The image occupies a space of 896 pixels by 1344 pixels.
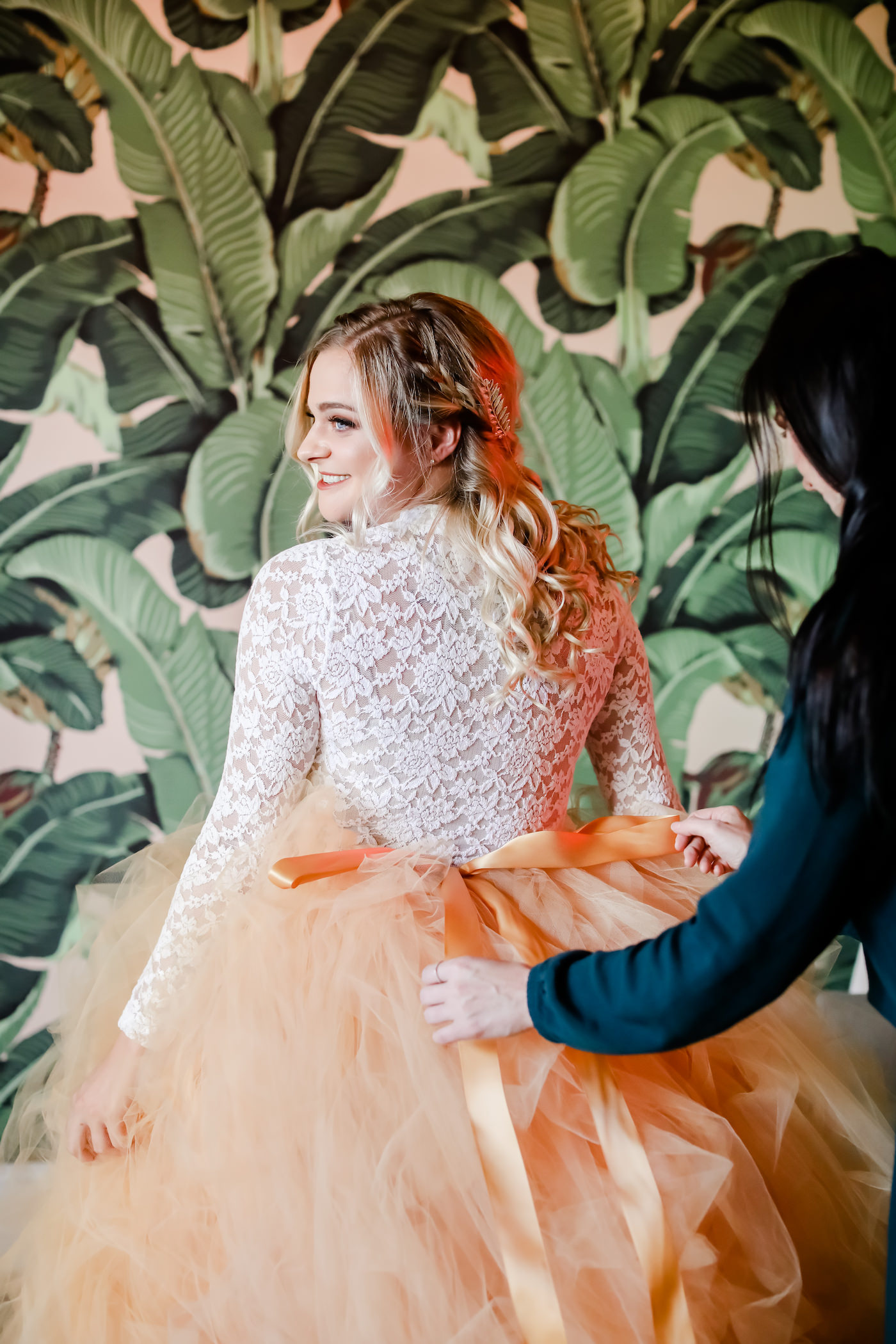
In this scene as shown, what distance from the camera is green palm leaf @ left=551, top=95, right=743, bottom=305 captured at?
1.95m

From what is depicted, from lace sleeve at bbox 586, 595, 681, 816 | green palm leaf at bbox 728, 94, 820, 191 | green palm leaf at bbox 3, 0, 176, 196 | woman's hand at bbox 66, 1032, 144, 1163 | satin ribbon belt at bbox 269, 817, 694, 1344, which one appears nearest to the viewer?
satin ribbon belt at bbox 269, 817, 694, 1344

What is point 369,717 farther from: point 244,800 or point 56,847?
point 56,847

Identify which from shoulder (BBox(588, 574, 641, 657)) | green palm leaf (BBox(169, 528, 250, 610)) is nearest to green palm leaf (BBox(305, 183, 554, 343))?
green palm leaf (BBox(169, 528, 250, 610))

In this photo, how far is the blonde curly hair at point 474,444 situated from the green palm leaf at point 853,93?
51.8 inches

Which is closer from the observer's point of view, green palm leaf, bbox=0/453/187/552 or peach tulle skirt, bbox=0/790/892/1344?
peach tulle skirt, bbox=0/790/892/1344

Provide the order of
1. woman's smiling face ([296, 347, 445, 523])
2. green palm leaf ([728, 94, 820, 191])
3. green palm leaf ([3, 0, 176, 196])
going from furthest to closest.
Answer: green palm leaf ([728, 94, 820, 191]) → green palm leaf ([3, 0, 176, 196]) → woman's smiling face ([296, 347, 445, 523])

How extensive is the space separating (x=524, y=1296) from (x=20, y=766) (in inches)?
64.9

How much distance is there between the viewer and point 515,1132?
0.80 meters

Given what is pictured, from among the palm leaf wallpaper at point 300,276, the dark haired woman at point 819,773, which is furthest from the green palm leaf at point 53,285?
the dark haired woman at point 819,773

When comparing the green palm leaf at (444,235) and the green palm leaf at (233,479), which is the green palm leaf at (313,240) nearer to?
the green palm leaf at (444,235)

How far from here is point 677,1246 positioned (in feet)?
2.50

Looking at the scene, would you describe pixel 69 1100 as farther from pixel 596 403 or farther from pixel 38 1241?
pixel 596 403

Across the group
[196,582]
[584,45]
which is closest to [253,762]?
[196,582]

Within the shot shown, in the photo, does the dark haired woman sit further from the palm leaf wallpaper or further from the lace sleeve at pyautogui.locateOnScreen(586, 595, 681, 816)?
the palm leaf wallpaper
